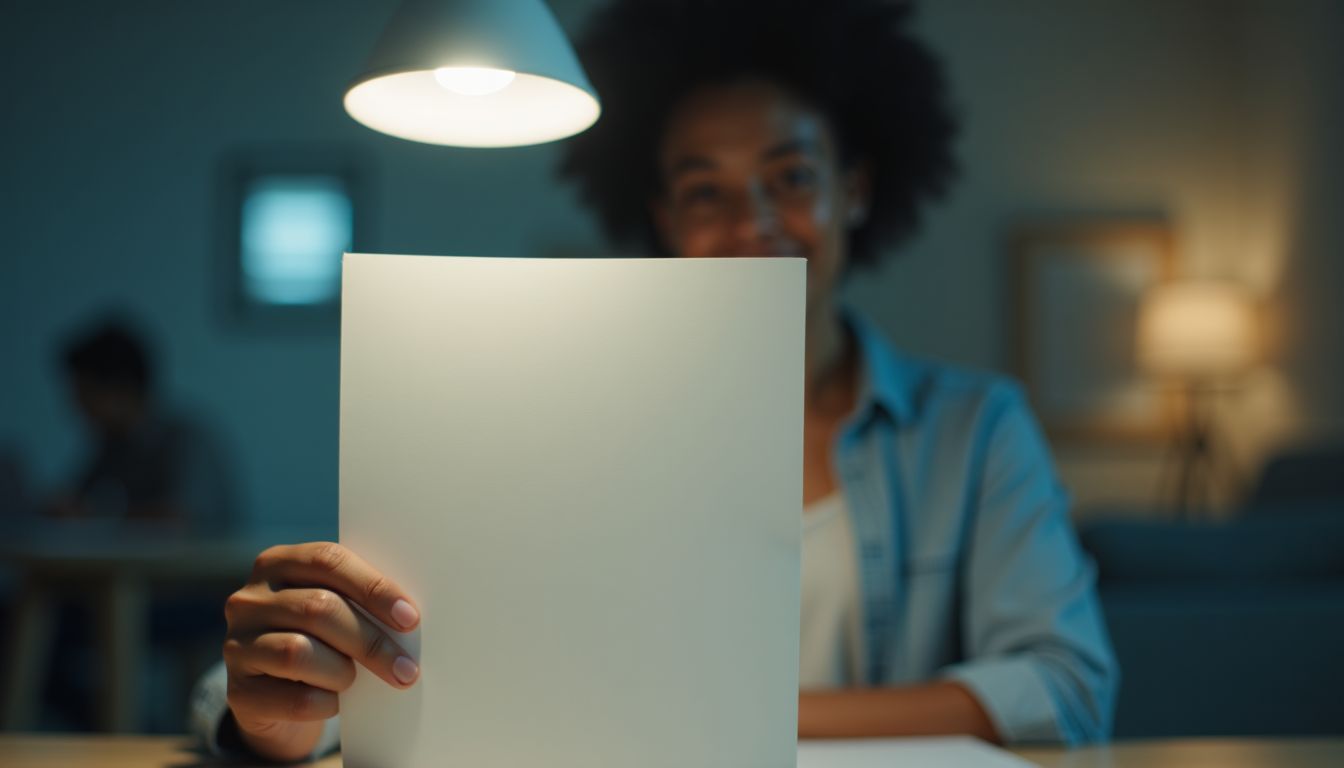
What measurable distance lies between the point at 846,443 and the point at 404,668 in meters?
0.70

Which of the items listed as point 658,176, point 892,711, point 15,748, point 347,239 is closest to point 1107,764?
point 892,711

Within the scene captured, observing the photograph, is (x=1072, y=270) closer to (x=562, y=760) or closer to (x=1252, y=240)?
(x=1252, y=240)

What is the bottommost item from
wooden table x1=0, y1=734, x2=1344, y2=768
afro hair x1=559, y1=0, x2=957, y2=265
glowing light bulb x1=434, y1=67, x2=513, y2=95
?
wooden table x1=0, y1=734, x2=1344, y2=768

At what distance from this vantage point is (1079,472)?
13.4ft

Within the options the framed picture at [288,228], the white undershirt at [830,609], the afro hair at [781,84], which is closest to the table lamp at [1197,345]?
the afro hair at [781,84]

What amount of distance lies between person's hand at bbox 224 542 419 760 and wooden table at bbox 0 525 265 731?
1791mm

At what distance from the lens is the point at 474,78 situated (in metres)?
0.67

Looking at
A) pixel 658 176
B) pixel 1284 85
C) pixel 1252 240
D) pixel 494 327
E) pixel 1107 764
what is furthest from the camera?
pixel 1252 240

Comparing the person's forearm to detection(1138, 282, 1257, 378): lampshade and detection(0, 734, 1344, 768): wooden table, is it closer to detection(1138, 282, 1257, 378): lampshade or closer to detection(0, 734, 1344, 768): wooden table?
detection(0, 734, 1344, 768): wooden table

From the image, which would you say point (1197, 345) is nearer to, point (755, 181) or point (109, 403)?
point (755, 181)

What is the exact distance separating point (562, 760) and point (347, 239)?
154 inches

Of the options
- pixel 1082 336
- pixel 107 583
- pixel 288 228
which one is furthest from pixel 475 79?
pixel 1082 336

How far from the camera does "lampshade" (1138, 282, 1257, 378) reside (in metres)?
3.50

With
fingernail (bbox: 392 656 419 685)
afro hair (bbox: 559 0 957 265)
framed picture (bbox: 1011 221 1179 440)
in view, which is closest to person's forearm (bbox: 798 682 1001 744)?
fingernail (bbox: 392 656 419 685)
